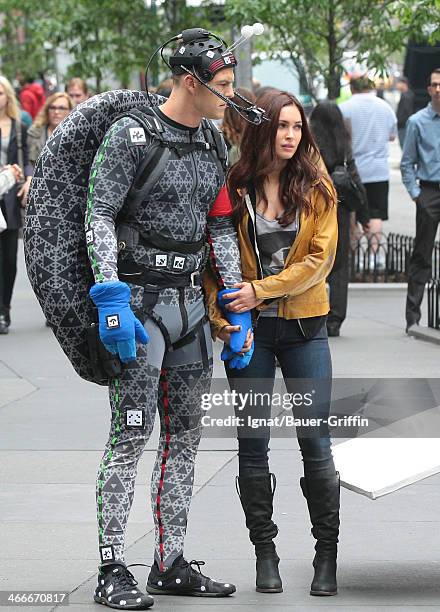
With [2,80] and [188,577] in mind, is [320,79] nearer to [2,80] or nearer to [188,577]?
[2,80]

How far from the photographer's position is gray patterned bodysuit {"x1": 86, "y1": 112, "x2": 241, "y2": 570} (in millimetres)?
4930

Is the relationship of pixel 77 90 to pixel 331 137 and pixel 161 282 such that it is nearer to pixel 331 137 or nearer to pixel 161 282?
pixel 331 137

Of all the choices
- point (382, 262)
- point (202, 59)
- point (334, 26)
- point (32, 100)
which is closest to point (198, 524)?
point (202, 59)

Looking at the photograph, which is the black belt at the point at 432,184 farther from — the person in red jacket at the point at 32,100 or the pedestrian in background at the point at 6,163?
the person in red jacket at the point at 32,100

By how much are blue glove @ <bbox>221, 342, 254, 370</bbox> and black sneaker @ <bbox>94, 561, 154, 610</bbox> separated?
79 centimetres

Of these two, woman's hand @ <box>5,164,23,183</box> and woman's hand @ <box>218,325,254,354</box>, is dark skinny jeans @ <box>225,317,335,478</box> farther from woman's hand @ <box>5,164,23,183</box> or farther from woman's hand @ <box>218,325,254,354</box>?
woman's hand @ <box>5,164,23,183</box>

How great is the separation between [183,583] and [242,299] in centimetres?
102

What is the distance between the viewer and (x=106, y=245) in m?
4.89

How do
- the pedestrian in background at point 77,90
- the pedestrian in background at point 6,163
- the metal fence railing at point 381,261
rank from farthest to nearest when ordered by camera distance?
1. the metal fence railing at point 381,261
2. the pedestrian in background at point 77,90
3. the pedestrian in background at point 6,163

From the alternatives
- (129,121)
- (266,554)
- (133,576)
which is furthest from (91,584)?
(129,121)

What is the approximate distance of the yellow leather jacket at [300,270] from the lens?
5262 mm

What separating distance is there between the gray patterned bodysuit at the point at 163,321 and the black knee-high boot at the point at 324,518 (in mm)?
447

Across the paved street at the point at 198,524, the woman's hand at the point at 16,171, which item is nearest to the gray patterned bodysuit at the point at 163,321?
the paved street at the point at 198,524

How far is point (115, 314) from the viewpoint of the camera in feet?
15.8
